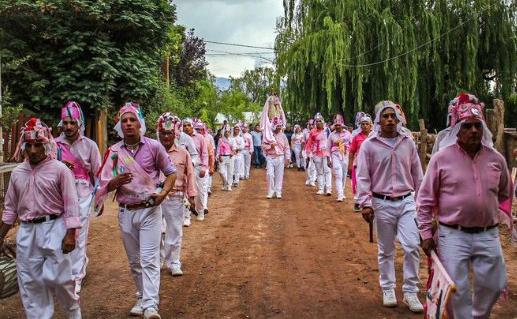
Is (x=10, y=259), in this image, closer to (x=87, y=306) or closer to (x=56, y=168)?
(x=87, y=306)

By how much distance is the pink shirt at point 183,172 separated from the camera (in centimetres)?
799

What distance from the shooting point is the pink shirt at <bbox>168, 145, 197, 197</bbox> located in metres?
7.99

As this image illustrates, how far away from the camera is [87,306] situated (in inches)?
265

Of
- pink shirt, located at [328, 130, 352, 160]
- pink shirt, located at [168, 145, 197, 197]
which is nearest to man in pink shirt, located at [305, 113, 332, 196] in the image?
pink shirt, located at [328, 130, 352, 160]

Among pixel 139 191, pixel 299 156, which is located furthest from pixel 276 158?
pixel 299 156

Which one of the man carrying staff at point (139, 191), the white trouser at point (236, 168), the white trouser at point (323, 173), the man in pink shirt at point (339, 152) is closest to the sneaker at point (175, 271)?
the man carrying staff at point (139, 191)

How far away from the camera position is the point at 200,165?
40.8 feet

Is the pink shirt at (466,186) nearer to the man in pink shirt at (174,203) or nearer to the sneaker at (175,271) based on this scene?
the man in pink shirt at (174,203)

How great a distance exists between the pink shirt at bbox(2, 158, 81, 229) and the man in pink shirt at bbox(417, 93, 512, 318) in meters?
3.02

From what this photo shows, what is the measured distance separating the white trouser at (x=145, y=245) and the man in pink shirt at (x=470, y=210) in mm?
2744

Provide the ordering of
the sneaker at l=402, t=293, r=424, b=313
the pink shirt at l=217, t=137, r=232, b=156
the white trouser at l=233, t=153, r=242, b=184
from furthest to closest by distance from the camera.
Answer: the white trouser at l=233, t=153, r=242, b=184 → the pink shirt at l=217, t=137, r=232, b=156 → the sneaker at l=402, t=293, r=424, b=313

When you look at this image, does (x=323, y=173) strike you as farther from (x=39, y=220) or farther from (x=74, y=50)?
(x=39, y=220)

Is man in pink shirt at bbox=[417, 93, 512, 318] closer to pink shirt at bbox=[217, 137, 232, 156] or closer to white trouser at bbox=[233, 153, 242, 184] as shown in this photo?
pink shirt at bbox=[217, 137, 232, 156]

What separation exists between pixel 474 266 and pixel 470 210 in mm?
448
